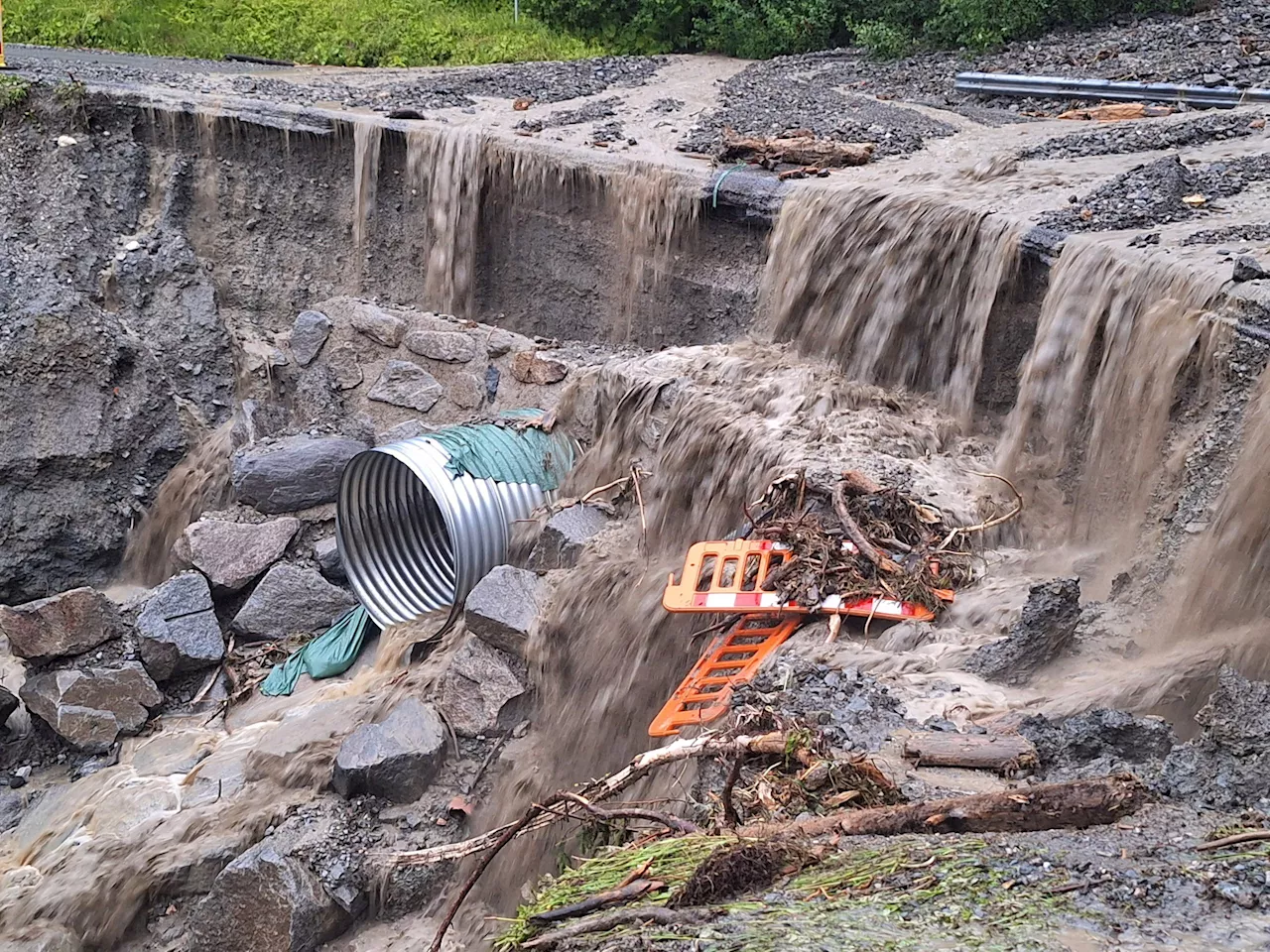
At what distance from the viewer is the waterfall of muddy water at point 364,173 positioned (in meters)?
10.3

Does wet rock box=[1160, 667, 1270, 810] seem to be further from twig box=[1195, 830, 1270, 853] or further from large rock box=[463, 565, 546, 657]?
large rock box=[463, 565, 546, 657]

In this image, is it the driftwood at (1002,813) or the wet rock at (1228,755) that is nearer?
the driftwood at (1002,813)

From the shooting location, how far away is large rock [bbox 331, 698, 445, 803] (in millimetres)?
5914

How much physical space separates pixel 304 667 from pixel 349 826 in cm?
195

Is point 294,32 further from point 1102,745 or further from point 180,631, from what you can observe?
point 1102,745

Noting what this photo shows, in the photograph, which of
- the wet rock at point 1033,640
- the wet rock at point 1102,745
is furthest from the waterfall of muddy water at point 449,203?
the wet rock at point 1102,745

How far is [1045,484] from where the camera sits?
631 cm

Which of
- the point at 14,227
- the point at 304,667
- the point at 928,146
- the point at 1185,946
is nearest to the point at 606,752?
the point at 304,667

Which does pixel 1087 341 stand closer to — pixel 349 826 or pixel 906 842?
pixel 906 842

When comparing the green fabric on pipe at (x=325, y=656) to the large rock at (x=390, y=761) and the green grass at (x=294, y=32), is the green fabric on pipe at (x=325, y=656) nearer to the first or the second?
the large rock at (x=390, y=761)

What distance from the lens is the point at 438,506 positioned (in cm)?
788

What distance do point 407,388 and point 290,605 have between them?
2122 millimetres

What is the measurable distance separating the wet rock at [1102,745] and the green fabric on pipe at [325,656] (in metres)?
4.75

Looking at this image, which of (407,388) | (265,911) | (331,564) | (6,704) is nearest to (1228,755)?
(265,911)
